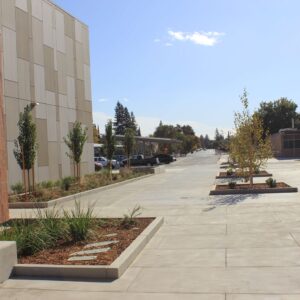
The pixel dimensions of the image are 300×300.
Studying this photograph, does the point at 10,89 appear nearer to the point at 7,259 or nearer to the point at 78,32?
the point at 78,32

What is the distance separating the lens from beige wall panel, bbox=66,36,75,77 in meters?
29.9

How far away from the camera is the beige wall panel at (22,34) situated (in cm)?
2386

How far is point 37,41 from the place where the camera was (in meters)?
25.8

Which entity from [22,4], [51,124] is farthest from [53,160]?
[22,4]

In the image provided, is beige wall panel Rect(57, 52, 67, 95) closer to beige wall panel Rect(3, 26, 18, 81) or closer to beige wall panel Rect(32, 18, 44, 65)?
beige wall panel Rect(32, 18, 44, 65)

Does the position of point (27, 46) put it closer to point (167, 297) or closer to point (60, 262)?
point (60, 262)

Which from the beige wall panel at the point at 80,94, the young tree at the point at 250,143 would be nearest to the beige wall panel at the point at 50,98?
the beige wall panel at the point at 80,94

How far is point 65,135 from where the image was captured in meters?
28.7

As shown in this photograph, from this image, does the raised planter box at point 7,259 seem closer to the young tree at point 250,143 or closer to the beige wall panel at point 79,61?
the young tree at point 250,143

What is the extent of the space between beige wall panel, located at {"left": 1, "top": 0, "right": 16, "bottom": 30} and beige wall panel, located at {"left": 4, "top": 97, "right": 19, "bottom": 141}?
3.46 m

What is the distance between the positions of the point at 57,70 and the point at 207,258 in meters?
22.1

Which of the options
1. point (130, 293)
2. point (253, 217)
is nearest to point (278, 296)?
point (130, 293)

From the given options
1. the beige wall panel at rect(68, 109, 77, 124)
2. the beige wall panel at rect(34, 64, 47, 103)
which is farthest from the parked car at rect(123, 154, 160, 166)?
the beige wall panel at rect(34, 64, 47, 103)

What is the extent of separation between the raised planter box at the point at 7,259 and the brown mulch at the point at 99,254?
444 millimetres
